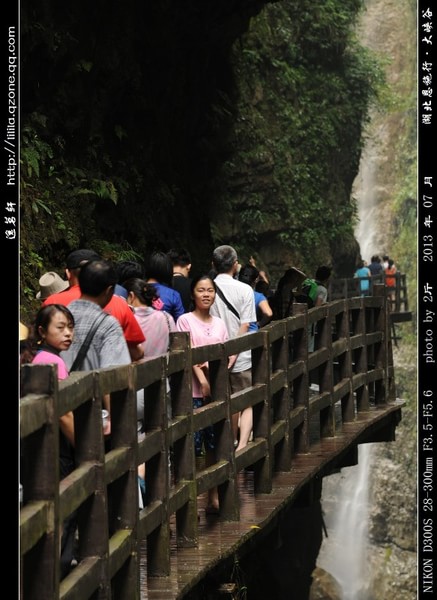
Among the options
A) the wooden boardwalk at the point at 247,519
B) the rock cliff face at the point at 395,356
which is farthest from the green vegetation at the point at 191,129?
the rock cliff face at the point at 395,356

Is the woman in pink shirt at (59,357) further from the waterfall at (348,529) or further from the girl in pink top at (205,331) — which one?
the waterfall at (348,529)

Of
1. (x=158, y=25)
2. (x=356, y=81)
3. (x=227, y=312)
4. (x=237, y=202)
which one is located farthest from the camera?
(x=356, y=81)

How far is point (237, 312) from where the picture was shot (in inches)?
380

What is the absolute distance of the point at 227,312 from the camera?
970 centimetres

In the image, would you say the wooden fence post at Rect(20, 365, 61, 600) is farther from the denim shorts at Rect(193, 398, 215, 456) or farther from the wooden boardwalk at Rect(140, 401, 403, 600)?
the denim shorts at Rect(193, 398, 215, 456)

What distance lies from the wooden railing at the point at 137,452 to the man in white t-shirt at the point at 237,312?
0.14 m

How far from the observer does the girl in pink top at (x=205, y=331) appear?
8359 millimetres

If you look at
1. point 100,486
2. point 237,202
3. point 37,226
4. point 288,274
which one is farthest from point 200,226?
point 100,486

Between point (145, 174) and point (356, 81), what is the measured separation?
1457cm

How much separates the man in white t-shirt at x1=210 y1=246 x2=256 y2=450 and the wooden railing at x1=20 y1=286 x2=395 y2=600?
0.45 feet

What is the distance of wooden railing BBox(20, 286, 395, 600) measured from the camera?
4.70m

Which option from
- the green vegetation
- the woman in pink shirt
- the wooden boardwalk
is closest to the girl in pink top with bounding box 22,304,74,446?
the woman in pink shirt
